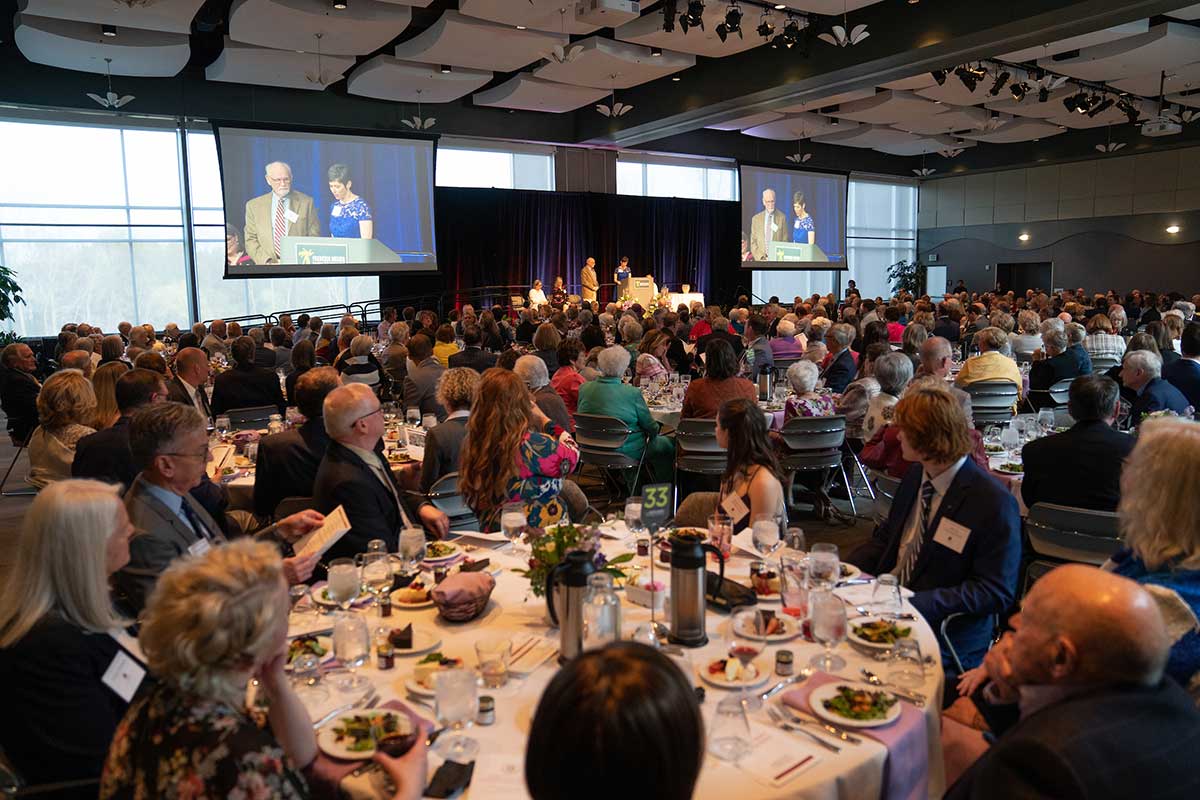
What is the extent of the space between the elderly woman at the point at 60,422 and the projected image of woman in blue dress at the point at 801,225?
65.0 ft

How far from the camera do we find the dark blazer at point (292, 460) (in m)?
4.35

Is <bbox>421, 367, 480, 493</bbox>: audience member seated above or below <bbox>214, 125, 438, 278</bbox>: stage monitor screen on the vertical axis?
below

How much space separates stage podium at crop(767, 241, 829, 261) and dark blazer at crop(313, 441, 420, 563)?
19.7 meters

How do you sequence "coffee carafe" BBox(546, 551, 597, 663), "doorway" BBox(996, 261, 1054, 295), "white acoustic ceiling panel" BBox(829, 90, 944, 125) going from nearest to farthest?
"coffee carafe" BBox(546, 551, 597, 663) → "white acoustic ceiling panel" BBox(829, 90, 944, 125) → "doorway" BBox(996, 261, 1054, 295)

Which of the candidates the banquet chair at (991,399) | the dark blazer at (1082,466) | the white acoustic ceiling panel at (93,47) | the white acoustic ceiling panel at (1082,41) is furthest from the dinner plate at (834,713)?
the white acoustic ceiling panel at (93,47)

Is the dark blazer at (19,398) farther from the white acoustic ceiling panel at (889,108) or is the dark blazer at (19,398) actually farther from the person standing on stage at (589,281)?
the white acoustic ceiling panel at (889,108)

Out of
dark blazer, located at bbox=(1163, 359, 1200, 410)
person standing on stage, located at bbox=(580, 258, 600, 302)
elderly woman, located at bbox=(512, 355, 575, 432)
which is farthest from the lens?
person standing on stage, located at bbox=(580, 258, 600, 302)

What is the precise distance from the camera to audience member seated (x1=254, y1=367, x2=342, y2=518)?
4.34 m

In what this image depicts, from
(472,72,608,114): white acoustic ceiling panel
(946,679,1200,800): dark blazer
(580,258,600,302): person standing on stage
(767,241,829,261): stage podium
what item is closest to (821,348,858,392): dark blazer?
(946,679,1200,800): dark blazer


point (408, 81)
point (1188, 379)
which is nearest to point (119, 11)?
point (408, 81)

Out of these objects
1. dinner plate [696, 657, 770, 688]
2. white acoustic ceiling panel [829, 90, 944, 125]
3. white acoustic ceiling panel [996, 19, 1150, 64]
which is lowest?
dinner plate [696, 657, 770, 688]

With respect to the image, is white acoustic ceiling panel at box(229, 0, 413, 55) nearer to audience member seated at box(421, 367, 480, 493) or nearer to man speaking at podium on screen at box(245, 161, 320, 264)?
man speaking at podium on screen at box(245, 161, 320, 264)

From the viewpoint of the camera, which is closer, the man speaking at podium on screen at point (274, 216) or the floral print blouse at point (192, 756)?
the floral print blouse at point (192, 756)

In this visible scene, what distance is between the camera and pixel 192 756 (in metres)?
1.40
